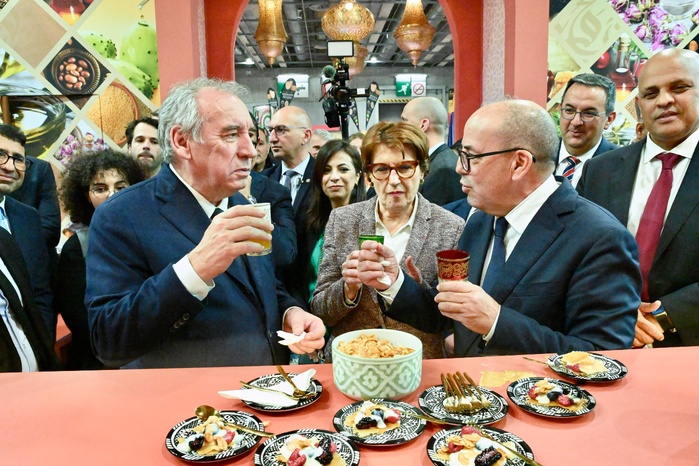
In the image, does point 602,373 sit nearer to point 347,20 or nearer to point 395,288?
point 395,288

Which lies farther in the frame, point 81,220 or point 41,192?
point 41,192

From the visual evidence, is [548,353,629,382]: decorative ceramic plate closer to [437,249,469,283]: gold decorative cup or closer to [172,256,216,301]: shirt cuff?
[437,249,469,283]: gold decorative cup

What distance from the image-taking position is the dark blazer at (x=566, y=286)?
157cm

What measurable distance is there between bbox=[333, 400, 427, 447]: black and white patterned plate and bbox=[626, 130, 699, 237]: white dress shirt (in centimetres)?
179

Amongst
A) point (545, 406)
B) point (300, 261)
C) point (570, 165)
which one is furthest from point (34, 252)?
point (570, 165)

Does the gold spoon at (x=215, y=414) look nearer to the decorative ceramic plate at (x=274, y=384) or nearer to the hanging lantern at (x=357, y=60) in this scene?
the decorative ceramic plate at (x=274, y=384)

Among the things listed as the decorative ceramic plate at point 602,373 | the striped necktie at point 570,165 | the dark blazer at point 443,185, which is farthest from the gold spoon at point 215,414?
the striped necktie at point 570,165

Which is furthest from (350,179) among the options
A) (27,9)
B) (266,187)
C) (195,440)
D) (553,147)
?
(27,9)

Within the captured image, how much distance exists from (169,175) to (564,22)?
4.29 meters

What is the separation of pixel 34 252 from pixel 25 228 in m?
0.15

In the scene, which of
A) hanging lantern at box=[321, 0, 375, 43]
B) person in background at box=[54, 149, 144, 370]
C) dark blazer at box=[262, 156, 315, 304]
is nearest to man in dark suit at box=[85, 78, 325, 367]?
dark blazer at box=[262, 156, 315, 304]

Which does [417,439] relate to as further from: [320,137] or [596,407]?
[320,137]

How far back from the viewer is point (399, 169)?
2.34 m

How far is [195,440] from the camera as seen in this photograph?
3.37 ft
